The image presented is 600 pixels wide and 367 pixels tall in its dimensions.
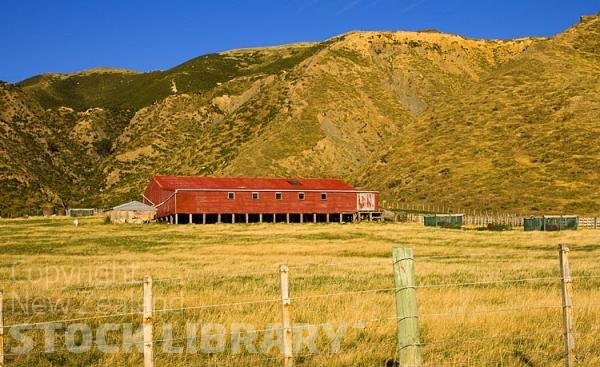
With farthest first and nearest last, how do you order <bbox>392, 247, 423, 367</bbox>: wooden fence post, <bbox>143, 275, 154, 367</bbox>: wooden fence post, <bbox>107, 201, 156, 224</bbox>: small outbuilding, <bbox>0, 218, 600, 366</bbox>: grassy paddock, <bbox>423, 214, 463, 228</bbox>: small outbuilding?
<bbox>107, 201, 156, 224</bbox>: small outbuilding, <bbox>423, 214, 463, 228</bbox>: small outbuilding, <bbox>0, 218, 600, 366</bbox>: grassy paddock, <bbox>143, 275, 154, 367</bbox>: wooden fence post, <bbox>392, 247, 423, 367</bbox>: wooden fence post

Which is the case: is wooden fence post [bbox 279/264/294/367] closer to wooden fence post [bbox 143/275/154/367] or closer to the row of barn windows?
wooden fence post [bbox 143/275/154/367]

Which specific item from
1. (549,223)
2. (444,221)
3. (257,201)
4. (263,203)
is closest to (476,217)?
(444,221)

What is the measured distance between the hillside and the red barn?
18.9m

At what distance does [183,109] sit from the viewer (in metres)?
179

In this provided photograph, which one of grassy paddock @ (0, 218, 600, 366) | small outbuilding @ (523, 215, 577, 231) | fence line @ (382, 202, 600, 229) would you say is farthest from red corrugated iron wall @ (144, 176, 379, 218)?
grassy paddock @ (0, 218, 600, 366)

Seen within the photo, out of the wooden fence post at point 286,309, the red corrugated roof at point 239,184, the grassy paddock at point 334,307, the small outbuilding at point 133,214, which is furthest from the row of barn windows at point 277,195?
the wooden fence post at point 286,309

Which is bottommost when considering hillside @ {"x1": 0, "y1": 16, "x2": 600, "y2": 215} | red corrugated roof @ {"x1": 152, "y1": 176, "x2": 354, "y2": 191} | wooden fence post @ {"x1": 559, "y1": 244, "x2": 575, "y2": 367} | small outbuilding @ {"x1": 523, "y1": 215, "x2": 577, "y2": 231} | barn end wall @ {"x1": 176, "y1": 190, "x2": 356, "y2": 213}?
small outbuilding @ {"x1": 523, "y1": 215, "x2": 577, "y2": 231}

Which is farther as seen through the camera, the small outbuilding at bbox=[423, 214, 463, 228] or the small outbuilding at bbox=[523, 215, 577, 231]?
the small outbuilding at bbox=[423, 214, 463, 228]

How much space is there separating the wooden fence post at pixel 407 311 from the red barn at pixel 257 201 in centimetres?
6292

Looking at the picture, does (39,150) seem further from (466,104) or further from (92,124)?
(466,104)

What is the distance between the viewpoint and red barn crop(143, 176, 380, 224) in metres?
71.2

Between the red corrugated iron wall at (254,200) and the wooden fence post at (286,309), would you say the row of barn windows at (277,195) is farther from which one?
the wooden fence post at (286,309)

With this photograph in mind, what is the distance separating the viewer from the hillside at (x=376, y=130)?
9888 cm


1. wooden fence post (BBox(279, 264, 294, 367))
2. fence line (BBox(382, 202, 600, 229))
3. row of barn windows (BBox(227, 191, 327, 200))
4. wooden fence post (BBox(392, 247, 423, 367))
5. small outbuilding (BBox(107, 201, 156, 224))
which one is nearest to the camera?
wooden fence post (BBox(392, 247, 423, 367))
